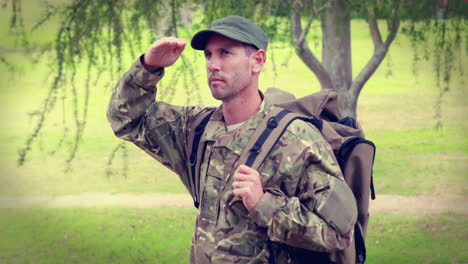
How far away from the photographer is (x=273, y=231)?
2.70m

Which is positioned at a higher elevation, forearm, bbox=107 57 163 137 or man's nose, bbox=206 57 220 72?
man's nose, bbox=206 57 220 72

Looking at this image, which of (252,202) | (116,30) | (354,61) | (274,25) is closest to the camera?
(252,202)

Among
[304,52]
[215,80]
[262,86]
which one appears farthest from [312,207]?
[262,86]

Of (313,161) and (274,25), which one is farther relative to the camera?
(274,25)

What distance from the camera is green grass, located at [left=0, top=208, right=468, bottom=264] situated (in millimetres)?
8562

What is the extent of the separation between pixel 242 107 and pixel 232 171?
1.01 feet

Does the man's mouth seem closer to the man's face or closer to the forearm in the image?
the man's face

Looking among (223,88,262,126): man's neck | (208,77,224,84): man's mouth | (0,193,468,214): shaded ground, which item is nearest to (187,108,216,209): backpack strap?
(223,88,262,126): man's neck

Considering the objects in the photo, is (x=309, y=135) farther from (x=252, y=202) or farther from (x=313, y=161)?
(x=252, y=202)

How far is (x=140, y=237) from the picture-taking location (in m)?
9.54

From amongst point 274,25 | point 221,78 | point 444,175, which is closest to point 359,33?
point 444,175

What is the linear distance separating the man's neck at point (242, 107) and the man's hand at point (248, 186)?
40 cm

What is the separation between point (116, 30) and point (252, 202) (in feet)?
10.8

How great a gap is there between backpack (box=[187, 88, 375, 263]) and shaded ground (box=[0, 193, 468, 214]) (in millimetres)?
7707
